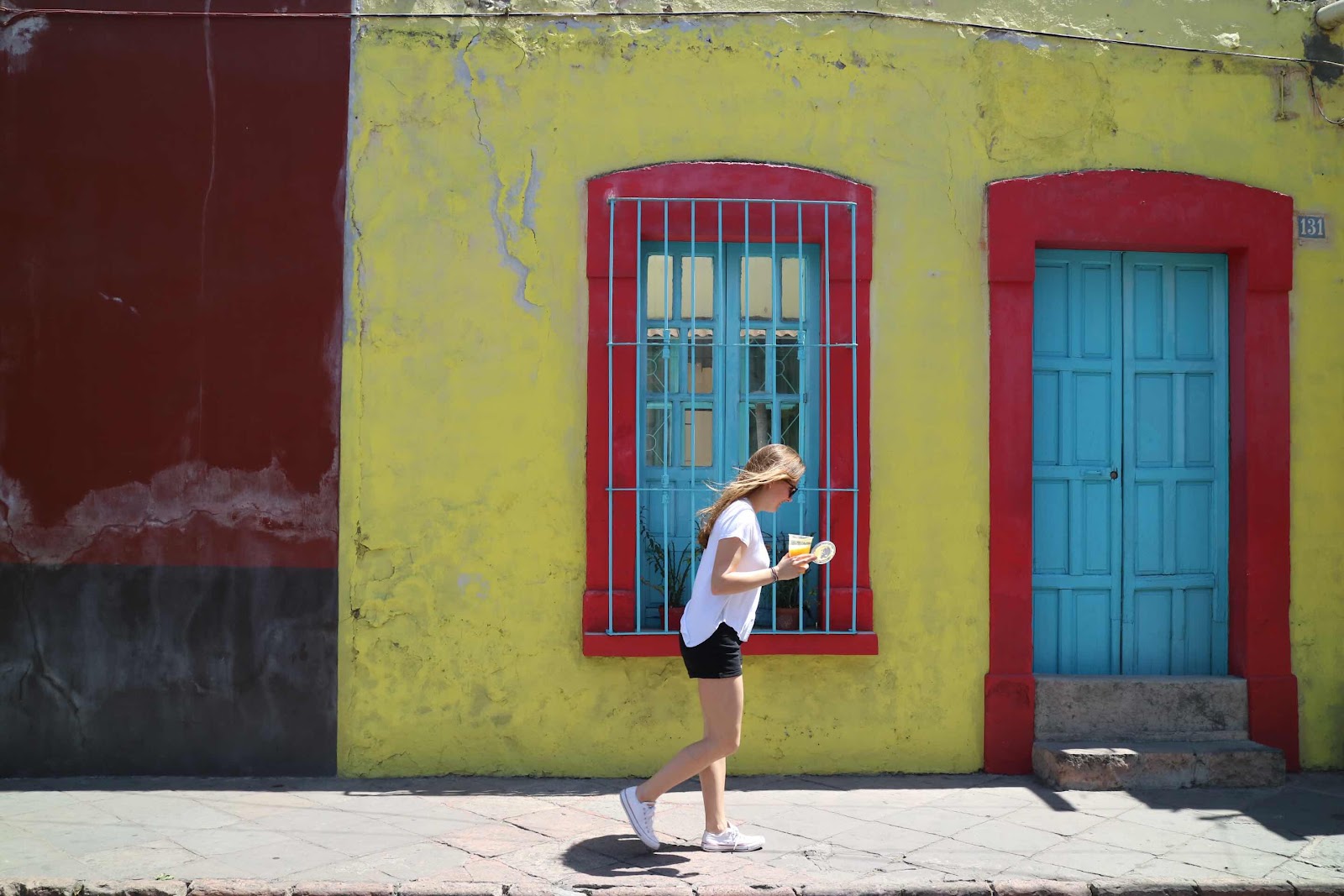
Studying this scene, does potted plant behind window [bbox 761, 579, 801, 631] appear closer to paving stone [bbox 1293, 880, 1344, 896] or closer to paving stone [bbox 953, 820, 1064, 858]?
paving stone [bbox 953, 820, 1064, 858]

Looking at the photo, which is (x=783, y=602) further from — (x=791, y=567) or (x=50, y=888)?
(x=50, y=888)

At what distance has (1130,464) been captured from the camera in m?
6.86

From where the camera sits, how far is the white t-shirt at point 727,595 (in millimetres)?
4883

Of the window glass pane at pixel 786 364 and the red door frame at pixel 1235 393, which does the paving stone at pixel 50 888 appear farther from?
the red door frame at pixel 1235 393

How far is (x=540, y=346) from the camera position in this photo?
21.4 feet

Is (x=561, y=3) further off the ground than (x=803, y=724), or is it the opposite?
(x=561, y=3)

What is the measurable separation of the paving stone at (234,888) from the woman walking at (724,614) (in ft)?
4.47

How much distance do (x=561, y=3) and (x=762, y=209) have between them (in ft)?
4.94

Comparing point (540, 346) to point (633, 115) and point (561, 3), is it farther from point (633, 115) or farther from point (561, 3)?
point (561, 3)

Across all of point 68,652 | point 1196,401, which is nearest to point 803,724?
point 1196,401

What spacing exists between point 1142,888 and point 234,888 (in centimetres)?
338

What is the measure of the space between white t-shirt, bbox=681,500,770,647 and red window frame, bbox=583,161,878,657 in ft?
4.63

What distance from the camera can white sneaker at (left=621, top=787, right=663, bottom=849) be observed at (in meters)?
5.05

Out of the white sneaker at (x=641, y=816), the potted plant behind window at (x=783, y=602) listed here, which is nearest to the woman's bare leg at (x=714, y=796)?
the white sneaker at (x=641, y=816)
